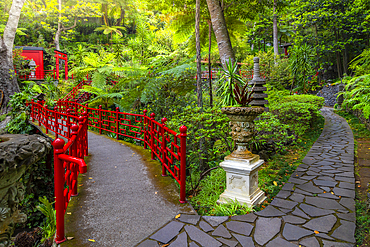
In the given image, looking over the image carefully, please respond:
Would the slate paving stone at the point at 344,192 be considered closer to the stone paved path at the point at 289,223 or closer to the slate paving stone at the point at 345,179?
the stone paved path at the point at 289,223

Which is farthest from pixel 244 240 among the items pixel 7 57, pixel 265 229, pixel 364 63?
pixel 7 57

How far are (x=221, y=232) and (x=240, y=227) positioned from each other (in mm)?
279

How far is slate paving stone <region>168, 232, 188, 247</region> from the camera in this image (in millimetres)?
2477

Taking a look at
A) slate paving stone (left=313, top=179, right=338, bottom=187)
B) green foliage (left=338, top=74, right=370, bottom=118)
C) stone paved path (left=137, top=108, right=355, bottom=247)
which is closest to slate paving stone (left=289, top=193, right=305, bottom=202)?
stone paved path (left=137, top=108, right=355, bottom=247)

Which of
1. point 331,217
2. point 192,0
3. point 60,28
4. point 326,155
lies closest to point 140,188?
point 331,217

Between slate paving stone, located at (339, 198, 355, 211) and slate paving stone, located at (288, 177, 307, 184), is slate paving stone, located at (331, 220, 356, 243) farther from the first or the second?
slate paving stone, located at (288, 177, 307, 184)

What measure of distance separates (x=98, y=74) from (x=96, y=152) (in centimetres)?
520

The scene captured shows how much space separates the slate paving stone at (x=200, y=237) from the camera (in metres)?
2.51

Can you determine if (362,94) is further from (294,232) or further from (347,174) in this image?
(294,232)

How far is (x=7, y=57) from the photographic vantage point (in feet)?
43.2

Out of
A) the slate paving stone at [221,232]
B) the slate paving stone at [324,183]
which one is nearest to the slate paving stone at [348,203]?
the slate paving stone at [324,183]

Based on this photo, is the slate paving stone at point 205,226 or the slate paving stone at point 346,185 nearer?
the slate paving stone at point 205,226

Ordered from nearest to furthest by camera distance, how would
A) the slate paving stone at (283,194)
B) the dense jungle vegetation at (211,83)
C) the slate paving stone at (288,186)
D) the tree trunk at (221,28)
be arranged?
the slate paving stone at (283,194) < the slate paving stone at (288,186) < the dense jungle vegetation at (211,83) < the tree trunk at (221,28)

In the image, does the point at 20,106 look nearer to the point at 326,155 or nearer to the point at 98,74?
the point at 98,74
